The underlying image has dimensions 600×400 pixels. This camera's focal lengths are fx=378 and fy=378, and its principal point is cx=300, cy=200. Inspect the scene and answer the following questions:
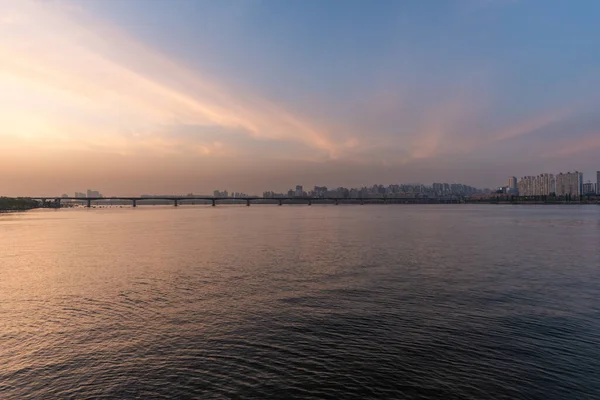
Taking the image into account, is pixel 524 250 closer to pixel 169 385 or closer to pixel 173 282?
pixel 173 282

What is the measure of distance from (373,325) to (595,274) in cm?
2711

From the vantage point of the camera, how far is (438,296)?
27.3m

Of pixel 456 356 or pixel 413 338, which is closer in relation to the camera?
pixel 456 356

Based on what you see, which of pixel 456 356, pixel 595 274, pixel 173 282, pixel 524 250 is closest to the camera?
pixel 456 356

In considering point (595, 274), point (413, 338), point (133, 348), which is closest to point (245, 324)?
point (133, 348)

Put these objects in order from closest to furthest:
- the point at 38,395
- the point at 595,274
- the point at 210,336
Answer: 1. the point at 38,395
2. the point at 210,336
3. the point at 595,274

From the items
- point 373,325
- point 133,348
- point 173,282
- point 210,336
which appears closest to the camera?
point 133,348

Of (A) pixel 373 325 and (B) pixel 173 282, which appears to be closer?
(A) pixel 373 325

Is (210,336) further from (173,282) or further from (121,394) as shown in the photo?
(173,282)

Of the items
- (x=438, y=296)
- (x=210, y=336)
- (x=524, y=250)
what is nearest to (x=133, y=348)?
(x=210, y=336)

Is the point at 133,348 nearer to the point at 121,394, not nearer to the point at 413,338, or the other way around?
the point at 121,394

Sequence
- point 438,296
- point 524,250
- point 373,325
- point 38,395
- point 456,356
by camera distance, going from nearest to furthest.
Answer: point 38,395 < point 456,356 < point 373,325 < point 438,296 < point 524,250

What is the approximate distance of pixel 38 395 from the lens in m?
14.2

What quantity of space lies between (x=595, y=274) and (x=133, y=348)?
3932cm
